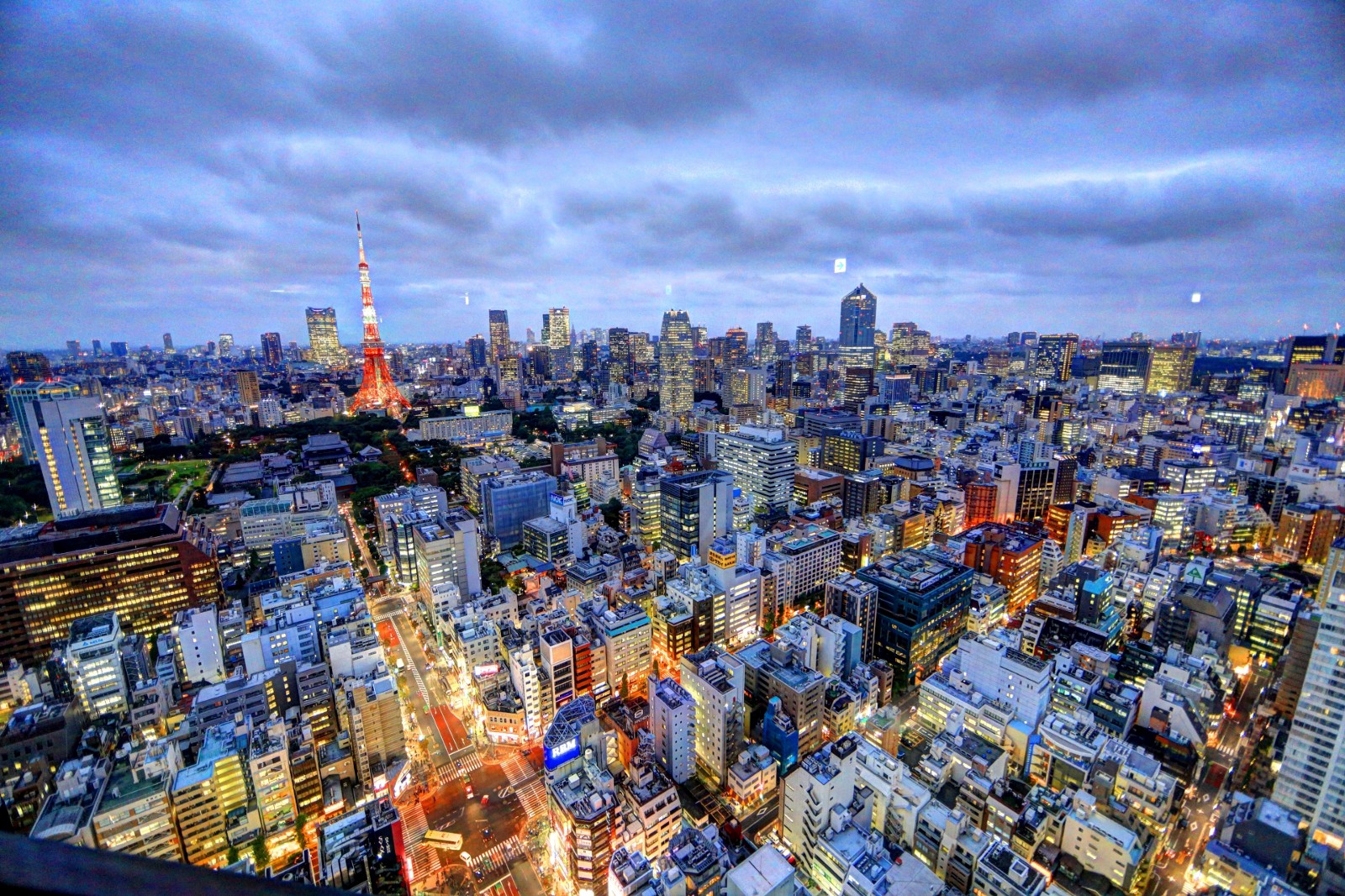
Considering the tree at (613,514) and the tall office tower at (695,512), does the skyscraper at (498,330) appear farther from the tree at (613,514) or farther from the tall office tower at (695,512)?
the tall office tower at (695,512)

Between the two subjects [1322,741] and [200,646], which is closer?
[1322,741]

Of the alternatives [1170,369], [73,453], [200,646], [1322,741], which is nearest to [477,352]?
[73,453]

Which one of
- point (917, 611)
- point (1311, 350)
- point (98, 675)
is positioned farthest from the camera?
point (1311, 350)

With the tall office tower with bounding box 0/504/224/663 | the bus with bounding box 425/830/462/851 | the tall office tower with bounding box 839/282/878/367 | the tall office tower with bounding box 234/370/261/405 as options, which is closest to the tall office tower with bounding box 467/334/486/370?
the tall office tower with bounding box 234/370/261/405

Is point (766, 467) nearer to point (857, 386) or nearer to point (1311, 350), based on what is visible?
point (1311, 350)

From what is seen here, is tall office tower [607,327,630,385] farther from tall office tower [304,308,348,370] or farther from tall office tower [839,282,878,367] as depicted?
tall office tower [304,308,348,370]

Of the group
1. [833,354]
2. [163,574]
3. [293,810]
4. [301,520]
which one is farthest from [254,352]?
[293,810]

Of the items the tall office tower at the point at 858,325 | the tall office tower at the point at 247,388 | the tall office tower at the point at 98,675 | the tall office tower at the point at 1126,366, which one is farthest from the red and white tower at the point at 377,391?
the tall office tower at the point at 1126,366
